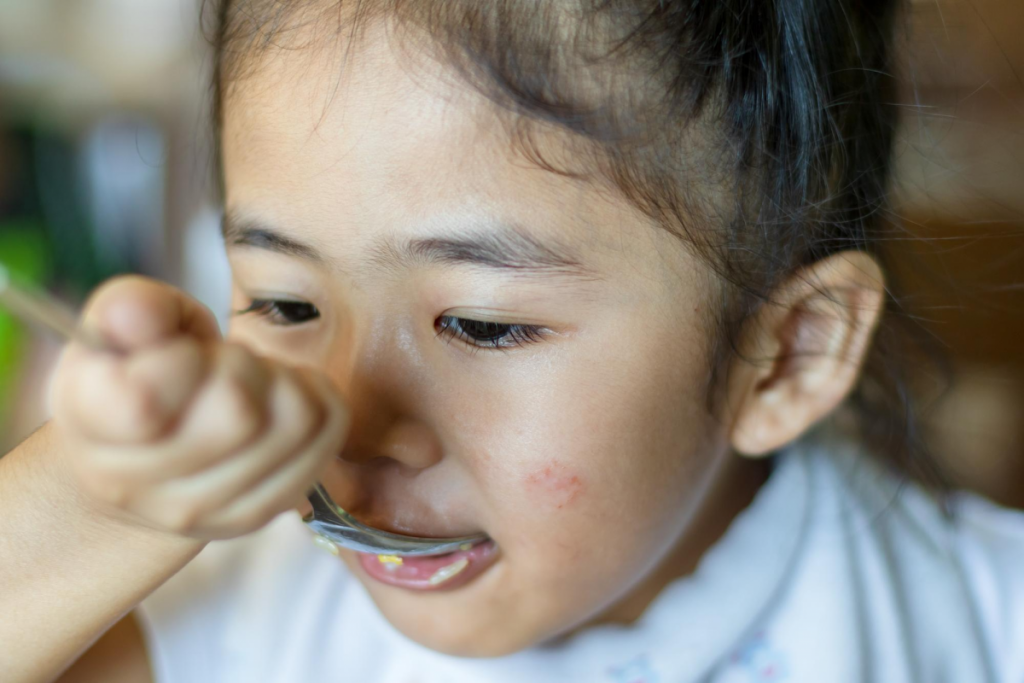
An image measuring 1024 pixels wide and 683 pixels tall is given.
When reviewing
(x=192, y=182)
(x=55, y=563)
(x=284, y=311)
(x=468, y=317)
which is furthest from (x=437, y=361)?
(x=192, y=182)

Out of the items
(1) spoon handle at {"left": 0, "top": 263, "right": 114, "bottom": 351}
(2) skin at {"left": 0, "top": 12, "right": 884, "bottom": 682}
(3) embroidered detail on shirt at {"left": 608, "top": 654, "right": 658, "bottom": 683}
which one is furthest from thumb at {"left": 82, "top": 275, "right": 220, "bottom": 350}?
(3) embroidered detail on shirt at {"left": 608, "top": 654, "right": 658, "bottom": 683}

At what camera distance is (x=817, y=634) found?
83cm

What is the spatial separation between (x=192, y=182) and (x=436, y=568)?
1.49m

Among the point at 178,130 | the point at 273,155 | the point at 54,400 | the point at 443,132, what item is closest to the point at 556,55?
the point at 443,132

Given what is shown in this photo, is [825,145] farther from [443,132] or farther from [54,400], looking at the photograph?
[54,400]

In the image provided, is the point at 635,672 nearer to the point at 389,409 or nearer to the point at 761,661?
the point at 761,661

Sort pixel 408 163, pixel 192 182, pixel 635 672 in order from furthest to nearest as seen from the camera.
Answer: pixel 192 182 < pixel 635 672 < pixel 408 163

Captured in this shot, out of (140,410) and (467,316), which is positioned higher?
(140,410)

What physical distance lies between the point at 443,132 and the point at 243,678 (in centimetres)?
60

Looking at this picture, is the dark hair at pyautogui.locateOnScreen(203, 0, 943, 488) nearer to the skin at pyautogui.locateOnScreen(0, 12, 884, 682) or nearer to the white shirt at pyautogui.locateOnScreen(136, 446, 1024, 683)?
the skin at pyautogui.locateOnScreen(0, 12, 884, 682)

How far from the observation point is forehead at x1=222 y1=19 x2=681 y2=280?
555 mm

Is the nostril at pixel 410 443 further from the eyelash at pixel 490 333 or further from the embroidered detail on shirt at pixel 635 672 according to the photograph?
the embroidered detail on shirt at pixel 635 672

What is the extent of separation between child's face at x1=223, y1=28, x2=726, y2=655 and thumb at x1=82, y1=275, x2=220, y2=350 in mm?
199

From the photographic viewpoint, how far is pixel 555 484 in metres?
0.61
